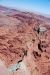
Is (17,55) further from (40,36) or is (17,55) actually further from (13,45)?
(40,36)

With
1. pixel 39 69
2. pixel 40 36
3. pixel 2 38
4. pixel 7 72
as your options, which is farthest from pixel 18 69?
pixel 40 36

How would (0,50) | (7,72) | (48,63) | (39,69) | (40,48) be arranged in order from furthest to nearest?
(40,48) < (48,63) < (39,69) < (0,50) < (7,72)

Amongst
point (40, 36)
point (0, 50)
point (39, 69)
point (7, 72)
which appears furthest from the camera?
point (40, 36)

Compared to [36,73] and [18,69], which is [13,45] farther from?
[18,69]

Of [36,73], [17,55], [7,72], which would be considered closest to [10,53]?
[17,55]

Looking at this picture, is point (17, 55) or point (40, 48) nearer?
point (17, 55)

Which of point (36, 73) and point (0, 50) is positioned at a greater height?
point (0, 50)

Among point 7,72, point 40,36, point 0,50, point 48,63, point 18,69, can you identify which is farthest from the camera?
point 40,36

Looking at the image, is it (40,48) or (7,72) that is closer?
(7,72)

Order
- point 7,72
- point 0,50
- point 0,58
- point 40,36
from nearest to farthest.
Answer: point 7,72
point 0,58
point 0,50
point 40,36
